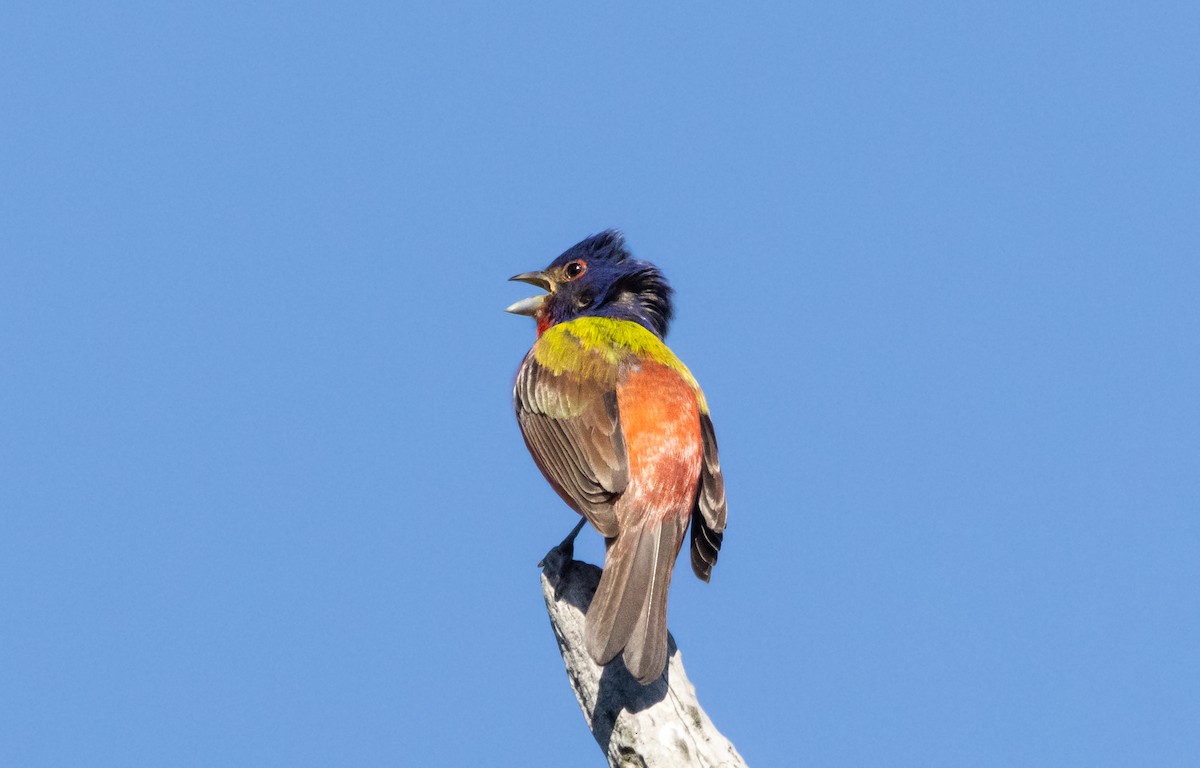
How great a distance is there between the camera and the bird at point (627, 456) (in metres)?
6.29

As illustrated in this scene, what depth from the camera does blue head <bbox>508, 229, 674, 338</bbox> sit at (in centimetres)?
918

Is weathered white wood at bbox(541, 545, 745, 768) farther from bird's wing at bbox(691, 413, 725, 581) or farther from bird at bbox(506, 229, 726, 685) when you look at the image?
bird's wing at bbox(691, 413, 725, 581)

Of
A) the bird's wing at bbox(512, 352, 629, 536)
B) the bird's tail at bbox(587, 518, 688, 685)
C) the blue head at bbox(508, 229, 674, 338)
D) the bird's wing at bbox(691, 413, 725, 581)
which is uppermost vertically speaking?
the blue head at bbox(508, 229, 674, 338)

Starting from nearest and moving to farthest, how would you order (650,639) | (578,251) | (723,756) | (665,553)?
(723,756) < (650,639) < (665,553) < (578,251)

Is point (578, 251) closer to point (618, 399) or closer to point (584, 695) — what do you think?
point (618, 399)

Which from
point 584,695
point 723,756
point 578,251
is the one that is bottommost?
point 723,756

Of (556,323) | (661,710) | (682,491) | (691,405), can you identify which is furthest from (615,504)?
(556,323)

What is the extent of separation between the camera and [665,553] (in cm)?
686

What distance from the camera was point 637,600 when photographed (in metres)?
6.36

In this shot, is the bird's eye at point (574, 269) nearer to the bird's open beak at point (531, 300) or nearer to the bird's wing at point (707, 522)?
the bird's open beak at point (531, 300)

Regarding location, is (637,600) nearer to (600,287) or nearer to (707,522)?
(707,522)

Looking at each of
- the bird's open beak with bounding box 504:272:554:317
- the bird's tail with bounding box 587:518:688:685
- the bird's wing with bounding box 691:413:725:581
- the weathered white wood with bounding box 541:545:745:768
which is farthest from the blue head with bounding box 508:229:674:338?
the weathered white wood with bounding box 541:545:745:768

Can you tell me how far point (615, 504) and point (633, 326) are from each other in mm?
1935

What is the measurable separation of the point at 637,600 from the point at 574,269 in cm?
365
